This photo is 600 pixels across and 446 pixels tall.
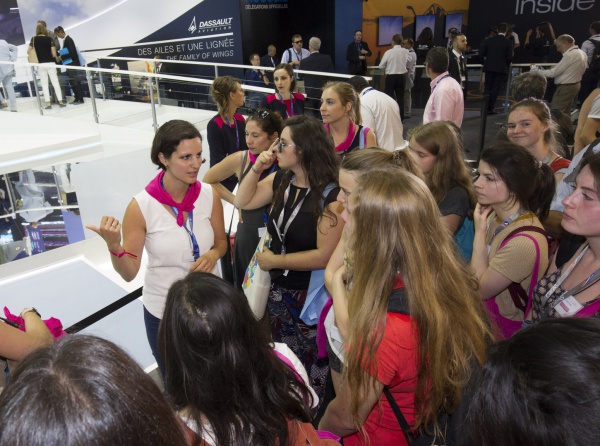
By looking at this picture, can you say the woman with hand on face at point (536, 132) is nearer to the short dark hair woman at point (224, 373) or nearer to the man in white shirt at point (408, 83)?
the short dark hair woman at point (224, 373)

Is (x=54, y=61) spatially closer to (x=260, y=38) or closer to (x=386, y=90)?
(x=260, y=38)

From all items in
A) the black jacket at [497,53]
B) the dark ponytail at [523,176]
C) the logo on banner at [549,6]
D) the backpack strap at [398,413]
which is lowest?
the backpack strap at [398,413]

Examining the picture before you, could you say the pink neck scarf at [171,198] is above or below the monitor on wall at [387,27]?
below

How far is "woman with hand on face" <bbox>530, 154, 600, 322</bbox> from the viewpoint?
5.12 ft

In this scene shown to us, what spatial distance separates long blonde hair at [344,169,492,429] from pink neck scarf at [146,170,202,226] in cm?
108

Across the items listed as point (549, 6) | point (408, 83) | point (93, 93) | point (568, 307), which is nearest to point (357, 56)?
point (408, 83)

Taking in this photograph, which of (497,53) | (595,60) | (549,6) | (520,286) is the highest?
(549,6)

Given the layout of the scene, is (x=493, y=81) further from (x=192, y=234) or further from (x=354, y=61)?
(x=192, y=234)

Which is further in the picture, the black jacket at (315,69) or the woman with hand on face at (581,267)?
the black jacket at (315,69)

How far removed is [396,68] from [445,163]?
7.11 metres

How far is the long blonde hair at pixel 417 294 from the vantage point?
1.24 metres

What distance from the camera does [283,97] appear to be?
486 cm

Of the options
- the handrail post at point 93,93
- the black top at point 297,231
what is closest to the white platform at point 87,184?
the handrail post at point 93,93

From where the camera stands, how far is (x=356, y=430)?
1.46 metres
